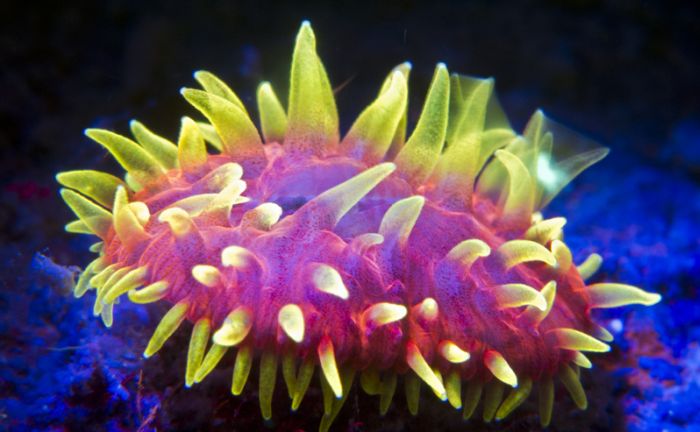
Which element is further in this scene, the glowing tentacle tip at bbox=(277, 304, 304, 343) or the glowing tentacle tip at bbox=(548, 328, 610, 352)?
the glowing tentacle tip at bbox=(548, 328, 610, 352)

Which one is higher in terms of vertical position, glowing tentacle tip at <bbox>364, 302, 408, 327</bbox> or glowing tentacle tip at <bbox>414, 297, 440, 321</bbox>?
glowing tentacle tip at <bbox>364, 302, 408, 327</bbox>

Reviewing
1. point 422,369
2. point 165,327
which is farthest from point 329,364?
point 165,327

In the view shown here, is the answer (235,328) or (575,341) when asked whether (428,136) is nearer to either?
(575,341)

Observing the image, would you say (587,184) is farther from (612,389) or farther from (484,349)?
(484,349)

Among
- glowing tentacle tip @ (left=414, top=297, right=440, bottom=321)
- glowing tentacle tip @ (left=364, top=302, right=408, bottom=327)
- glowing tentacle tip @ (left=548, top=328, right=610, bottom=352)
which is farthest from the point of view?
glowing tentacle tip @ (left=548, top=328, right=610, bottom=352)

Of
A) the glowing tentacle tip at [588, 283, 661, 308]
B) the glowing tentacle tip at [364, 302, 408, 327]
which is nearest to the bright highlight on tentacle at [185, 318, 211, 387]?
the glowing tentacle tip at [364, 302, 408, 327]

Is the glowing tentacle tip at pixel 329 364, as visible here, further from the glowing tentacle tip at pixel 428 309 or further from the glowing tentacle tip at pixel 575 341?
the glowing tentacle tip at pixel 575 341

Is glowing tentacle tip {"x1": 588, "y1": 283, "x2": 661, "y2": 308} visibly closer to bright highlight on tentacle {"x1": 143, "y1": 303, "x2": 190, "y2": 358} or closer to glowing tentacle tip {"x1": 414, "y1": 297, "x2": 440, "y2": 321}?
glowing tentacle tip {"x1": 414, "y1": 297, "x2": 440, "y2": 321}

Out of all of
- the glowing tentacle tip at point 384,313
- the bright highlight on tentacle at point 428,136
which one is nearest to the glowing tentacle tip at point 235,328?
the glowing tentacle tip at point 384,313

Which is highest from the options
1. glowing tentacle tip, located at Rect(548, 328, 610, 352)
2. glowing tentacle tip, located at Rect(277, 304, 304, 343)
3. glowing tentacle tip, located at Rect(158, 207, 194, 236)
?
glowing tentacle tip, located at Rect(158, 207, 194, 236)
